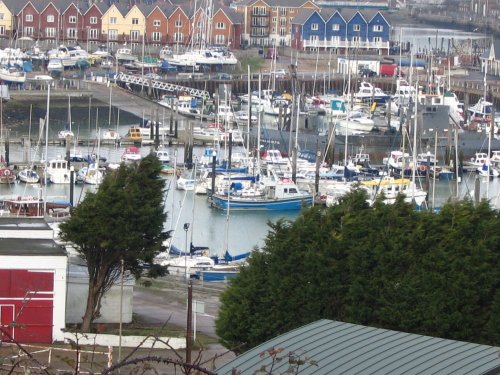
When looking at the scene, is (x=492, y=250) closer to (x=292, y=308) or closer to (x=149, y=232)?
(x=292, y=308)

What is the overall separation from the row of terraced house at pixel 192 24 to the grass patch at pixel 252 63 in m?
2.12

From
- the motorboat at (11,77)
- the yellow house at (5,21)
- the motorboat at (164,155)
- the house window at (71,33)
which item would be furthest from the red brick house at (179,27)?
the motorboat at (164,155)

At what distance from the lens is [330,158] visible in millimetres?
42500

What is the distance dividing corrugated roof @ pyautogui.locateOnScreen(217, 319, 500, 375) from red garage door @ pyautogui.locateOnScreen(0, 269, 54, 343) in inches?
220

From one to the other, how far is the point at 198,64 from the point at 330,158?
22.9 meters

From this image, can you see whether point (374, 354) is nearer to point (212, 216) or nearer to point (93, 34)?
point (212, 216)

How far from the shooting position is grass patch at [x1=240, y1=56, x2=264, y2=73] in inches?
2564

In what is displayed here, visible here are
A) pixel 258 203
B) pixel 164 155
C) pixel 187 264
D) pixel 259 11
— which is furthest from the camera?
pixel 259 11

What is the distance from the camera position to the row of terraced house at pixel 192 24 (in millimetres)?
68625

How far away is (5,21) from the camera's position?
68.7 meters

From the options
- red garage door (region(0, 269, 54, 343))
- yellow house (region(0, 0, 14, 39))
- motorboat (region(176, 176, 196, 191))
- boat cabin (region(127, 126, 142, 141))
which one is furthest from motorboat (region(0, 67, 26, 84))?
red garage door (region(0, 269, 54, 343))

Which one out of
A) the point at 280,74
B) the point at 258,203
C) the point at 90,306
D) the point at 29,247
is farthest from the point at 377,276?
the point at 280,74

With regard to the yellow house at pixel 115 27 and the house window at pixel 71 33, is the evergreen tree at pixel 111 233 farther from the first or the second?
the yellow house at pixel 115 27

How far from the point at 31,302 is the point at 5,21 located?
53.5 meters
